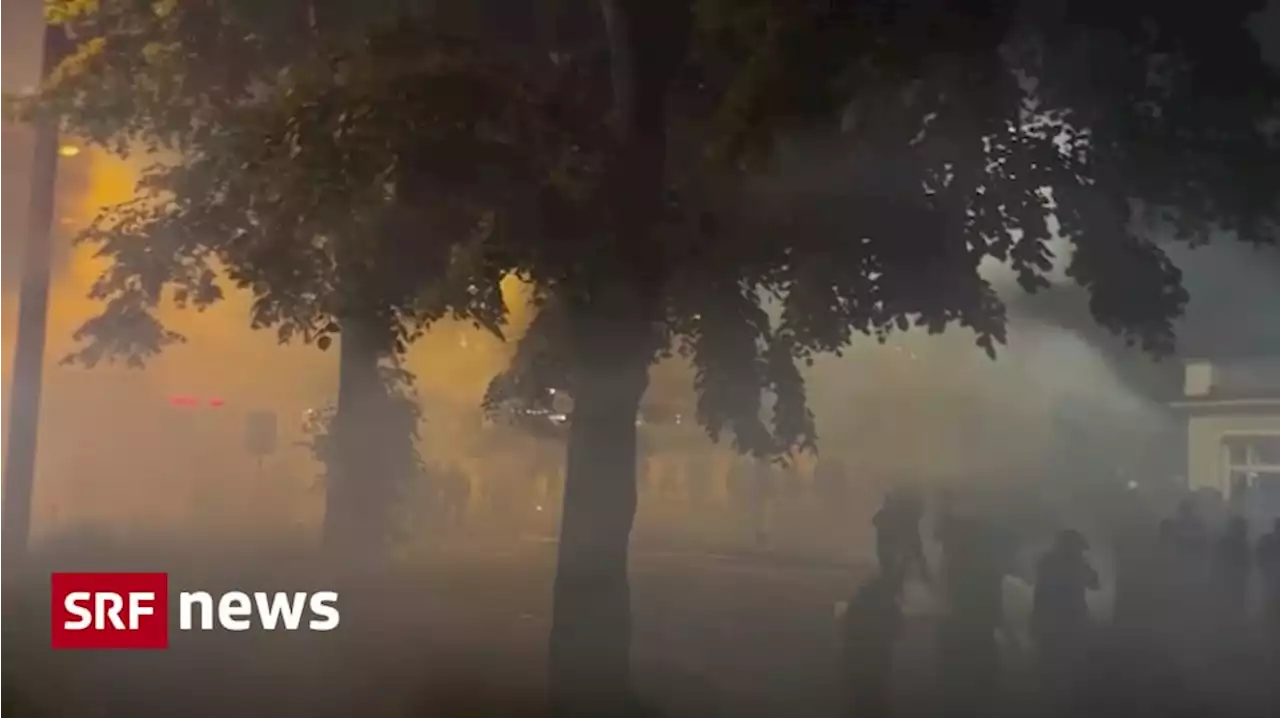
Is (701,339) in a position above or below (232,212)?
below

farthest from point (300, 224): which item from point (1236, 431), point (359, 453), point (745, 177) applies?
point (1236, 431)

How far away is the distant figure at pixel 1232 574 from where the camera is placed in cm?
144

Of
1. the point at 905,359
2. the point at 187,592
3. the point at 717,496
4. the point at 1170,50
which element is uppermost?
the point at 1170,50

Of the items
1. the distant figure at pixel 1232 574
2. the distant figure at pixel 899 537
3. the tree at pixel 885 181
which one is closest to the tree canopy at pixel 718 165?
the tree at pixel 885 181

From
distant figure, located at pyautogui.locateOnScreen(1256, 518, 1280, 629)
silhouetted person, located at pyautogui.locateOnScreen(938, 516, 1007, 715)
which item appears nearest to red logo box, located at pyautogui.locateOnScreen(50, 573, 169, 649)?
silhouetted person, located at pyautogui.locateOnScreen(938, 516, 1007, 715)

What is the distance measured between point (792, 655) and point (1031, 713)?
28 cm

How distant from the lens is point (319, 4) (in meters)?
1.43

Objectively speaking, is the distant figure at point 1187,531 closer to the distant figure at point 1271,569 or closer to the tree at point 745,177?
Result: the distant figure at point 1271,569

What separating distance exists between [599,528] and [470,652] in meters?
0.20

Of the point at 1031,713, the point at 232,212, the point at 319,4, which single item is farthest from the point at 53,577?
the point at 1031,713

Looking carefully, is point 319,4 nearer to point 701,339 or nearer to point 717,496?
point 701,339

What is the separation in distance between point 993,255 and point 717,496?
0.42 metres

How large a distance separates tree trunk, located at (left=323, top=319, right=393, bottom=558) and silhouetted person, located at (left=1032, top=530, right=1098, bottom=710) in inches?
29.4

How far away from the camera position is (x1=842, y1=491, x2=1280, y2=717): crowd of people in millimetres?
1418
